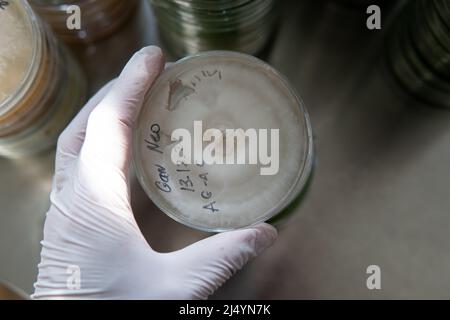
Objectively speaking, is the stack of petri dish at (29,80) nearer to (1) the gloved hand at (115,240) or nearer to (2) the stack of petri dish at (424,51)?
(1) the gloved hand at (115,240)

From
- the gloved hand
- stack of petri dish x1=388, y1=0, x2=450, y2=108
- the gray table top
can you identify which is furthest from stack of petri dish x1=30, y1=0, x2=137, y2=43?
stack of petri dish x1=388, y1=0, x2=450, y2=108

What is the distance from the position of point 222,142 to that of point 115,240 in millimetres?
297

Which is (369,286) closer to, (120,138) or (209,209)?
(209,209)

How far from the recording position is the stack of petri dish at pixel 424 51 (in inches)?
42.9

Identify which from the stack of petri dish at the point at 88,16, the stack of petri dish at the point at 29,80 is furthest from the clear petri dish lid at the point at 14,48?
the stack of petri dish at the point at 88,16

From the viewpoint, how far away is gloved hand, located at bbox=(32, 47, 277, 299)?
97 cm

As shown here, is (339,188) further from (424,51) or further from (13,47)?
(13,47)

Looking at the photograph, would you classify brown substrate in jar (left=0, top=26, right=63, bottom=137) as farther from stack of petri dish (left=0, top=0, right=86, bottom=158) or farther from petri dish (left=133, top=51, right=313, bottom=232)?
petri dish (left=133, top=51, right=313, bottom=232)

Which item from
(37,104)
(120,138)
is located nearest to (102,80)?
(37,104)

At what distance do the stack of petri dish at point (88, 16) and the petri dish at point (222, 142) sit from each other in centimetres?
34

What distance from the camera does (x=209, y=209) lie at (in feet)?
3.19

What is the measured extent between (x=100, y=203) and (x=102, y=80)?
514mm

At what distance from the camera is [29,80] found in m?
1.06

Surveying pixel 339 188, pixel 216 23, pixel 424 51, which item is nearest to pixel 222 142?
pixel 216 23
